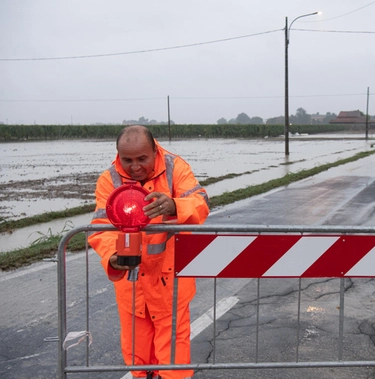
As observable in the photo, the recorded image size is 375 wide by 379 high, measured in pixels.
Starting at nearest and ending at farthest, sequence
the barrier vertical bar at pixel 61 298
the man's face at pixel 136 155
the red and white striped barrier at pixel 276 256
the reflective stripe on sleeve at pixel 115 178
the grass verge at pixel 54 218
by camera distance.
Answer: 1. the man's face at pixel 136 155
2. the reflective stripe on sleeve at pixel 115 178
3. the barrier vertical bar at pixel 61 298
4. the red and white striped barrier at pixel 276 256
5. the grass verge at pixel 54 218

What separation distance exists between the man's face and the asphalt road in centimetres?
165

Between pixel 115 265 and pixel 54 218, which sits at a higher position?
pixel 115 265

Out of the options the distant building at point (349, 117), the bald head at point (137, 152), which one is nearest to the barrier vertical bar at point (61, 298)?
the bald head at point (137, 152)

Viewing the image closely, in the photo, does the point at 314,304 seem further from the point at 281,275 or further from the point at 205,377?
the point at 281,275

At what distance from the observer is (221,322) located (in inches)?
191

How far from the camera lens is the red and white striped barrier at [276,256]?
3.11 m

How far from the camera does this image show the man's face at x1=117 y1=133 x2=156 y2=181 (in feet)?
9.14

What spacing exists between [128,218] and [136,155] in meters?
0.36

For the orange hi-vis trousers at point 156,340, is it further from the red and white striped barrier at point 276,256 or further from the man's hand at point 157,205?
the man's hand at point 157,205

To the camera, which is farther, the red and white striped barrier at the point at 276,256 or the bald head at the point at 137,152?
the red and white striped barrier at the point at 276,256

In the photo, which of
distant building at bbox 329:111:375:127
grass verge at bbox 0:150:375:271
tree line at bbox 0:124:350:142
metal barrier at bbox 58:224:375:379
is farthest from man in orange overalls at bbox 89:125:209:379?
distant building at bbox 329:111:375:127

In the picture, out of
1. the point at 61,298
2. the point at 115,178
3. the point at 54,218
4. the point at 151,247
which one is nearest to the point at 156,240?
the point at 151,247

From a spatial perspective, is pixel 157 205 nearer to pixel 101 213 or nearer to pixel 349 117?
pixel 101 213

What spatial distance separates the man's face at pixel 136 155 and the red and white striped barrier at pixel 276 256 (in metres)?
0.52
